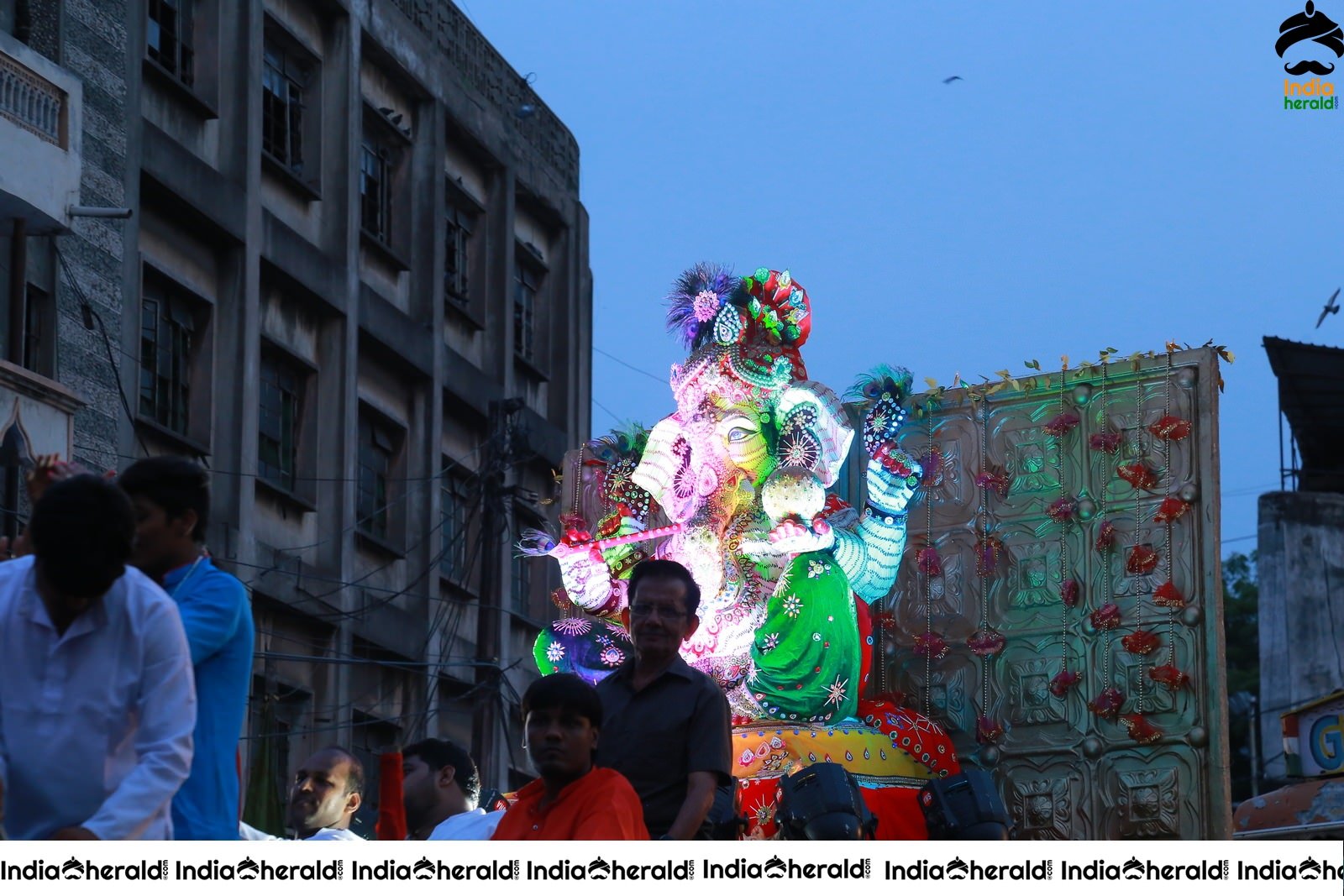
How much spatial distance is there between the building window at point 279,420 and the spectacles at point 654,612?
1352cm

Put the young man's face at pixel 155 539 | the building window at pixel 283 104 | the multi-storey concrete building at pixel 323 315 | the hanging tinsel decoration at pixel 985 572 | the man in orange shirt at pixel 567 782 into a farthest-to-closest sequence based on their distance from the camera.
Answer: the building window at pixel 283 104, the multi-storey concrete building at pixel 323 315, the hanging tinsel decoration at pixel 985 572, the man in orange shirt at pixel 567 782, the young man's face at pixel 155 539

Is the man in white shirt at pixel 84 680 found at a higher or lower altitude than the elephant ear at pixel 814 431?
lower

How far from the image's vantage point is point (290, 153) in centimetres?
2152

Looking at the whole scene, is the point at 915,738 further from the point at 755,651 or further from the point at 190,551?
the point at 190,551

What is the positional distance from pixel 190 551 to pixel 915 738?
8835 mm

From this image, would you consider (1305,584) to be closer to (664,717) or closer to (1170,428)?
(1170,428)

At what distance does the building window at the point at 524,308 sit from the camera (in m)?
26.8

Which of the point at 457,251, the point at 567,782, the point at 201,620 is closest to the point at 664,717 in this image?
the point at 567,782

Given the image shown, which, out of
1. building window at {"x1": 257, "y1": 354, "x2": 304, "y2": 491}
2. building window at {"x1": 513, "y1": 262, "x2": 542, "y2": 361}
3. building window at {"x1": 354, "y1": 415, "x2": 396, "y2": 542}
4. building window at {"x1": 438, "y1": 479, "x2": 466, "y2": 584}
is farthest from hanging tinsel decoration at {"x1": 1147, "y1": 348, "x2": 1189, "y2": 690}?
building window at {"x1": 513, "y1": 262, "x2": 542, "y2": 361}

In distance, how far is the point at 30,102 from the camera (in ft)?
51.3

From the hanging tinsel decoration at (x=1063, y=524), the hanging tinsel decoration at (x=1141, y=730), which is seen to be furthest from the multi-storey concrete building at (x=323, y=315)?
the hanging tinsel decoration at (x=1141, y=730)

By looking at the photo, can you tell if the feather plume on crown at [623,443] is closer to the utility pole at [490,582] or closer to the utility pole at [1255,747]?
the utility pole at [490,582]

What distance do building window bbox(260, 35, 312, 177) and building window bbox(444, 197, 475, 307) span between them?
2931 mm

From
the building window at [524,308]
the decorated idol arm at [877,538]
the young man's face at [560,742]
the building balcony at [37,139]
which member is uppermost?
the building window at [524,308]
